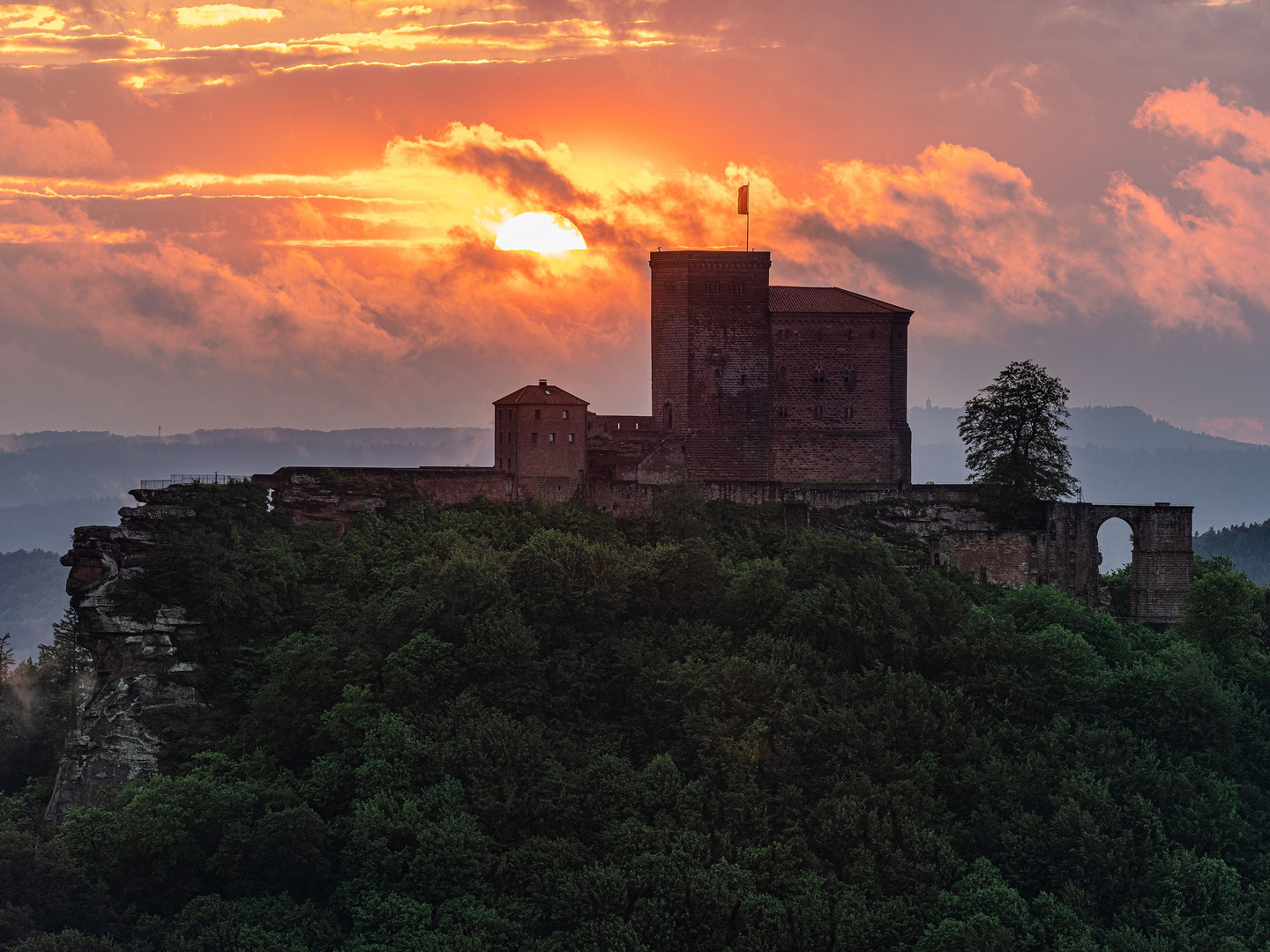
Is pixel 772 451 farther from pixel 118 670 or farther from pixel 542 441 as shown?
pixel 118 670

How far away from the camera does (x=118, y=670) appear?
51.2 m

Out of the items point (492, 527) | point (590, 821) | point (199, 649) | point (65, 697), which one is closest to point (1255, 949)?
point (590, 821)

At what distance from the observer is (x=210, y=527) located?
55094 mm

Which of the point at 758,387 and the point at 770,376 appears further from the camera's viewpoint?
the point at 770,376

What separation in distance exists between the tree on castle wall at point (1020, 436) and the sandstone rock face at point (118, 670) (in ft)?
114

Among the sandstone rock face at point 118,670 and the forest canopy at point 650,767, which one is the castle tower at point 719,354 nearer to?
the forest canopy at point 650,767

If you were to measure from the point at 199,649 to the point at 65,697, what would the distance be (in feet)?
63.8

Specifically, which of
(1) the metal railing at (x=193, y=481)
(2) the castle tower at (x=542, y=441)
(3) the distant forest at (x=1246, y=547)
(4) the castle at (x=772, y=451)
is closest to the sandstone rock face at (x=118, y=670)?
(1) the metal railing at (x=193, y=481)

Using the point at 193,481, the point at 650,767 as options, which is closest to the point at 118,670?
the point at 193,481

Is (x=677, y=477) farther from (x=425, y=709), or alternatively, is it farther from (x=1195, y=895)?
(x=1195, y=895)

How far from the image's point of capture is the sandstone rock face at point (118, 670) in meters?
48.9

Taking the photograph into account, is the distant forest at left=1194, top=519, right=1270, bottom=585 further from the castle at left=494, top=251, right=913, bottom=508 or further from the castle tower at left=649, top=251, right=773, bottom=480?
the castle tower at left=649, top=251, right=773, bottom=480

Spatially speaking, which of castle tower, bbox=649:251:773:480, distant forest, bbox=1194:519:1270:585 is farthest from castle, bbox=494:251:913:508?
distant forest, bbox=1194:519:1270:585

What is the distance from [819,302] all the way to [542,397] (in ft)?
53.3
